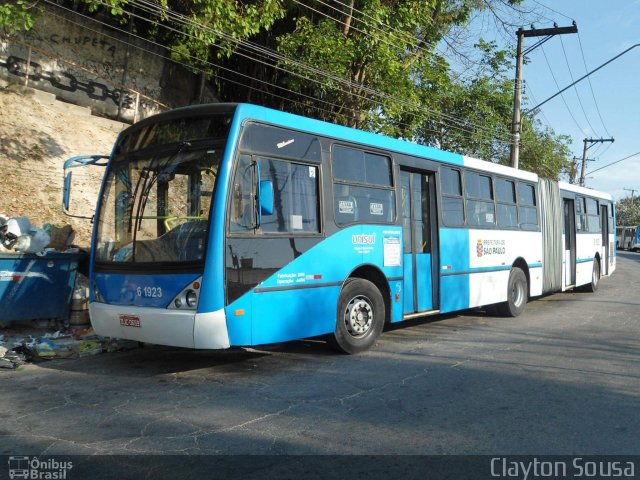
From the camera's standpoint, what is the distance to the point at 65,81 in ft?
55.3

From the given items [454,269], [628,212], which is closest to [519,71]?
[454,269]

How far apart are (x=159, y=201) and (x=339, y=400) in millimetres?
2996

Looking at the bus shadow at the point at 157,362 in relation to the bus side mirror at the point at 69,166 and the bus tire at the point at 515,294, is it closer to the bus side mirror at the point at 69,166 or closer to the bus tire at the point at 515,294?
the bus side mirror at the point at 69,166

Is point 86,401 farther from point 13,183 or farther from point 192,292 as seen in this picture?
point 13,183

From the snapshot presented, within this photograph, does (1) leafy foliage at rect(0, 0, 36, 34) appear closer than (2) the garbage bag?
No

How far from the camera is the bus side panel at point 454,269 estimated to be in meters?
9.35

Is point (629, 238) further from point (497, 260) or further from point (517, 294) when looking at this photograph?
point (497, 260)

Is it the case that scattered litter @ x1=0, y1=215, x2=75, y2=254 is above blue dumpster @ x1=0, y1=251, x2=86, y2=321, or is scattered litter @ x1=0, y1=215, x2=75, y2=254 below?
above

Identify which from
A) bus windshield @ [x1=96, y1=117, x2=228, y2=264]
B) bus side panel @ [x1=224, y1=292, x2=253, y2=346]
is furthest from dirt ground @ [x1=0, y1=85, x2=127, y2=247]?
bus side panel @ [x1=224, y1=292, x2=253, y2=346]

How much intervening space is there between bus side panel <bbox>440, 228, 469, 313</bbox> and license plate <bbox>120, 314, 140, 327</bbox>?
5023 mm

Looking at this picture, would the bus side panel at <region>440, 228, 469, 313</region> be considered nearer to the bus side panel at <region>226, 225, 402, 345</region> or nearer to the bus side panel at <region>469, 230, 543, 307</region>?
the bus side panel at <region>469, 230, 543, 307</region>

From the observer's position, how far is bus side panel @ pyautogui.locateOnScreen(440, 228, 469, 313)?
935cm

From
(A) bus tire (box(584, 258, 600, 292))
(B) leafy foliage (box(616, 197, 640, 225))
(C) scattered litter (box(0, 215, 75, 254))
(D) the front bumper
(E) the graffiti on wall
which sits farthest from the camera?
(B) leafy foliage (box(616, 197, 640, 225))

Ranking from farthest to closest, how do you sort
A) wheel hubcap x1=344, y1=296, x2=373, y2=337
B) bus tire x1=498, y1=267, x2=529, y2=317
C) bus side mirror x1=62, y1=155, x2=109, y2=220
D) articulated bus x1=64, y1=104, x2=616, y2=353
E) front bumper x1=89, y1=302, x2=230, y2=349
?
bus tire x1=498, y1=267, x2=529, y2=317
wheel hubcap x1=344, y1=296, x2=373, y2=337
bus side mirror x1=62, y1=155, x2=109, y2=220
articulated bus x1=64, y1=104, x2=616, y2=353
front bumper x1=89, y1=302, x2=230, y2=349
